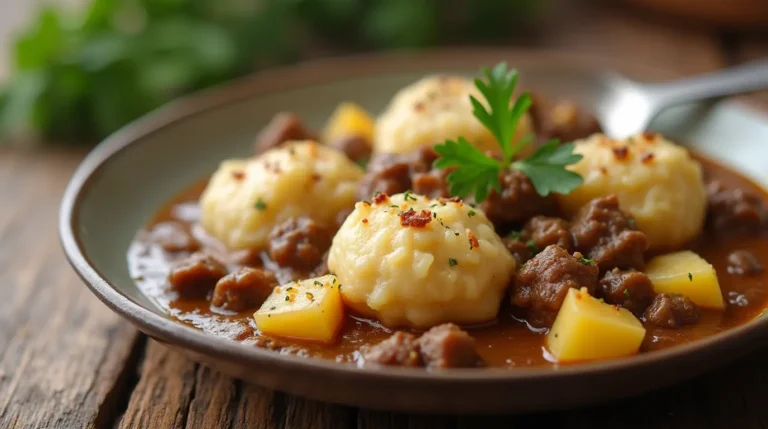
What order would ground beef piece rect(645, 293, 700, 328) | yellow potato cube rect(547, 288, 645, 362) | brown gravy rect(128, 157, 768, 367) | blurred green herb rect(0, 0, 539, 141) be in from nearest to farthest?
yellow potato cube rect(547, 288, 645, 362)
brown gravy rect(128, 157, 768, 367)
ground beef piece rect(645, 293, 700, 328)
blurred green herb rect(0, 0, 539, 141)

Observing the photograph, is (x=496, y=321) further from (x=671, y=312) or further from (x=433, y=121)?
(x=433, y=121)

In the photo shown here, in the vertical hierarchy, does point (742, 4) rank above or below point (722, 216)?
above

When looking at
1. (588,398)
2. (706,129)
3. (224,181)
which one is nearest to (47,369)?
(224,181)

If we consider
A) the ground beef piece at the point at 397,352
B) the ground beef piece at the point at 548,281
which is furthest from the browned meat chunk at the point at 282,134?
the ground beef piece at the point at 397,352

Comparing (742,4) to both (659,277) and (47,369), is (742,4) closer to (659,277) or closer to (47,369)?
(659,277)

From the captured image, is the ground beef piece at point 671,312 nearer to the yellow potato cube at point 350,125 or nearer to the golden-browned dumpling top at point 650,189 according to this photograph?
the golden-browned dumpling top at point 650,189

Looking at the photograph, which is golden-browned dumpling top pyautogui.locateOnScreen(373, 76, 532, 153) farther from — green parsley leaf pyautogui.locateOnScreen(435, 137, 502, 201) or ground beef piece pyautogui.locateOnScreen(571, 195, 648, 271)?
ground beef piece pyautogui.locateOnScreen(571, 195, 648, 271)

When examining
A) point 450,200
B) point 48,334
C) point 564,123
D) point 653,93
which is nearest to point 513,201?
point 450,200

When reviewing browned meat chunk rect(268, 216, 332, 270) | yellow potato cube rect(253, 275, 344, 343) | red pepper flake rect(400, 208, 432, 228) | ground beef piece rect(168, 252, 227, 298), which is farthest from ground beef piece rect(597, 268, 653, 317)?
ground beef piece rect(168, 252, 227, 298)
